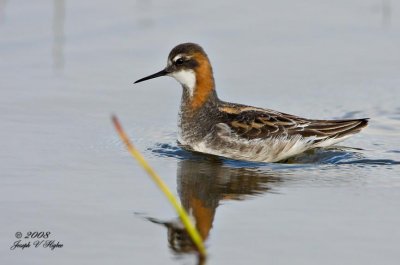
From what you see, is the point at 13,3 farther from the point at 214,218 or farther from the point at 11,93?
the point at 214,218

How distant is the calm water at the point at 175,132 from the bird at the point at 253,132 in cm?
18

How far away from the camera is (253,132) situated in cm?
Answer: 1052

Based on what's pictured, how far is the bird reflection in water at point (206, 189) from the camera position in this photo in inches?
308

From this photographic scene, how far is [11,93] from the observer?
11.9 metres

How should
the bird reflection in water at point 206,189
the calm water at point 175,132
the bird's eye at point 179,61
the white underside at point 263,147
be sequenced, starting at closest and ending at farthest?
the calm water at point 175,132, the bird reflection in water at point 206,189, the white underside at point 263,147, the bird's eye at point 179,61

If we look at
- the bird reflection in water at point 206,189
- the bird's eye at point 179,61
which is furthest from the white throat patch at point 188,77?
the bird reflection in water at point 206,189

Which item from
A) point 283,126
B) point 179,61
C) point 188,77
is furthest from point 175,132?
point 283,126

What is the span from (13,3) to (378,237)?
8.39m

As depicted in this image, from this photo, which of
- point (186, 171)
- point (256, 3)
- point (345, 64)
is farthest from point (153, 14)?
point (186, 171)

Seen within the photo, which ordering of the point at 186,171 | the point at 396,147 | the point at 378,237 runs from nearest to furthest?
the point at 378,237 < the point at 186,171 < the point at 396,147

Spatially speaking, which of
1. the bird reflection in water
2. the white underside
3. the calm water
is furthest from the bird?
the bird reflection in water

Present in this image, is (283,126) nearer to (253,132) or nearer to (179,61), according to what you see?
(253,132)

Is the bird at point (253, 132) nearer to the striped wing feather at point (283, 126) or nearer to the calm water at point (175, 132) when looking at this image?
the striped wing feather at point (283, 126)

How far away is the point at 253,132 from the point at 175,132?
117cm
